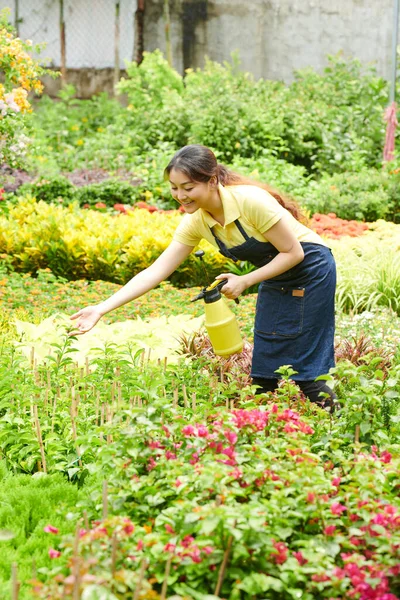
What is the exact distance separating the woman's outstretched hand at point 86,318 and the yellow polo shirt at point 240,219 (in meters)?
0.54

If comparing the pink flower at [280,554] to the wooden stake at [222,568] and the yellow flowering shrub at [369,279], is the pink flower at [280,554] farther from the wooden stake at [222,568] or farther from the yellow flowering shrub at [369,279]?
the yellow flowering shrub at [369,279]

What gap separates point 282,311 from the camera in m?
3.59

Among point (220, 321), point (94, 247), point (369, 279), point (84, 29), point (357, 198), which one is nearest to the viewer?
point (220, 321)

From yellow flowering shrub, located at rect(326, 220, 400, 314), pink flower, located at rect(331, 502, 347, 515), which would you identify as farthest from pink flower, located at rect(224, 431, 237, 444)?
yellow flowering shrub, located at rect(326, 220, 400, 314)

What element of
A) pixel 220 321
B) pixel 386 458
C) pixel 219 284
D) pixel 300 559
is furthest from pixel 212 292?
pixel 300 559

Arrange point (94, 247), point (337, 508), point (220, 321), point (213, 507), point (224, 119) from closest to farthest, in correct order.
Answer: point (213, 507), point (337, 508), point (220, 321), point (94, 247), point (224, 119)

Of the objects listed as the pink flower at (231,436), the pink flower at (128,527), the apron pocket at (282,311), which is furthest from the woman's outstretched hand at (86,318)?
the pink flower at (128,527)

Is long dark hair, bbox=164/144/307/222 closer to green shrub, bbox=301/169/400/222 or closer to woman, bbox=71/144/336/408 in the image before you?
woman, bbox=71/144/336/408

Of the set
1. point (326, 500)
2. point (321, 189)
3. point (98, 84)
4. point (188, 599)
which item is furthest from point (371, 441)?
point (98, 84)

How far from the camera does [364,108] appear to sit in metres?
12.4

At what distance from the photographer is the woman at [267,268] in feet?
10.9

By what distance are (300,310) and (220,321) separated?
0.36 meters

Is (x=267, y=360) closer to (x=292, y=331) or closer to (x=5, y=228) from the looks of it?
(x=292, y=331)

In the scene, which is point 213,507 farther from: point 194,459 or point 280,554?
point 194,459
